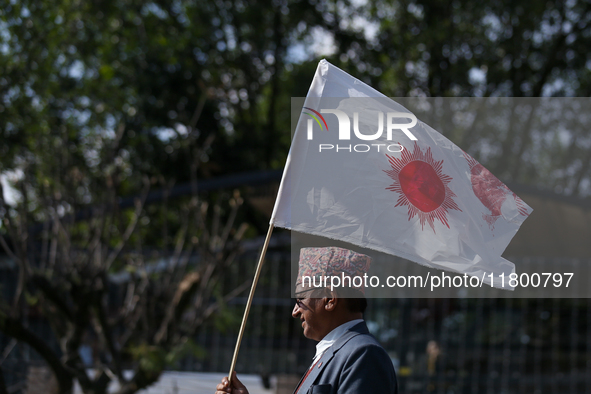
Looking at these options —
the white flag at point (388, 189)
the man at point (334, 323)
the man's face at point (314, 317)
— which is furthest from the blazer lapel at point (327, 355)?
the white flag at point (388, 189)

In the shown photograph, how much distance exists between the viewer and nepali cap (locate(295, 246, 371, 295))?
2.62 metres

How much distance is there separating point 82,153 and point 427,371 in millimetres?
8230

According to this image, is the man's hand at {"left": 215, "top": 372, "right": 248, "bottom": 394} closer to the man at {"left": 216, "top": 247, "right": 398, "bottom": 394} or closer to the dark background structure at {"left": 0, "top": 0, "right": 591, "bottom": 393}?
the man at {"left": 216, "top": 247, "right": 398, "bottom": 394}

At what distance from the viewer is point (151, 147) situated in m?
12.2

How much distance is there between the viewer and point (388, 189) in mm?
3059

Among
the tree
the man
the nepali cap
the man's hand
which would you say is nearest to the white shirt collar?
the man

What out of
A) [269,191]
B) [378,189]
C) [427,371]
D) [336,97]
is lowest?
[427,371]

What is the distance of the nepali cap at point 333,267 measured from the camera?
8.58 feet

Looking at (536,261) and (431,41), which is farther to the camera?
(431,41)

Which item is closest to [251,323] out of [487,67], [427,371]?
[427,371]

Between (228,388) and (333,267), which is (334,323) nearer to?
(333,267)

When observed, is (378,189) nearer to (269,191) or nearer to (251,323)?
(251,323)

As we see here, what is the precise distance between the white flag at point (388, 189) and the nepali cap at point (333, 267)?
277mm

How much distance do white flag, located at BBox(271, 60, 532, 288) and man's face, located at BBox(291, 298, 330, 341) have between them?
40 cm
